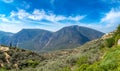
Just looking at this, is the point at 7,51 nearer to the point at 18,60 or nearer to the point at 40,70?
the point at 18,60

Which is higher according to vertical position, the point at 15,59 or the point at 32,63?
the point at 15,59

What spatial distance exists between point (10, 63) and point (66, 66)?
41.8m

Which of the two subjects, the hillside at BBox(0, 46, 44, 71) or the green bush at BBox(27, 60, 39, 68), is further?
the green bush at BBox(27, 60, 39, 68)

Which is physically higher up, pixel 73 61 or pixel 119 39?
pixel 119 39

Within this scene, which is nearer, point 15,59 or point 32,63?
point 32,63

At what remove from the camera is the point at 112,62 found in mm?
55844

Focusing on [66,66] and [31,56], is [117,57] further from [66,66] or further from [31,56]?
[31,56]

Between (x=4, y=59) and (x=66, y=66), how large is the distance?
4860 centimetres

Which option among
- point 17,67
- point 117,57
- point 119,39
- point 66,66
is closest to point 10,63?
point 17,67

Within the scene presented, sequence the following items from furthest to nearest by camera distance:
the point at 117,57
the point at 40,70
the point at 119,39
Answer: the point at 40,70, the point at 119,39, the point at 117,57

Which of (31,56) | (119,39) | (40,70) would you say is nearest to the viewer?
(119,39)

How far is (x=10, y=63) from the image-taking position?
126 m

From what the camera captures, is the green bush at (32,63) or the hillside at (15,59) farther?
the green bush at (32,63)

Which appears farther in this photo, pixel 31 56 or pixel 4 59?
pixel 31 56
